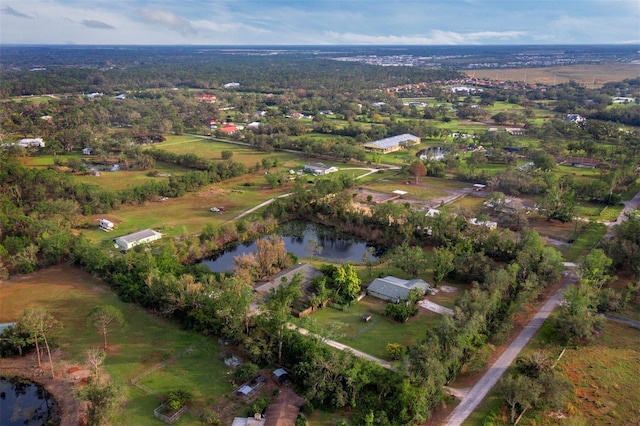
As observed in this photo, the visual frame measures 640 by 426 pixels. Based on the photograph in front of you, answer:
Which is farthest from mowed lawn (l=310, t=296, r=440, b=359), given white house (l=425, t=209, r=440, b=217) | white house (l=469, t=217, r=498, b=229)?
white house (l=469, t=217, r=498, b=229)

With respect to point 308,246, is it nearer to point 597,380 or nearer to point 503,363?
point 503,363

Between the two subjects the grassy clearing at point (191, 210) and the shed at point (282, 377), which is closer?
the shed at point (282, 377)

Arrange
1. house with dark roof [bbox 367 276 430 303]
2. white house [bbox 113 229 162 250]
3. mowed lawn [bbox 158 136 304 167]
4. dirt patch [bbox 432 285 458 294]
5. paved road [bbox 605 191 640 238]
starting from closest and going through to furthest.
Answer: house with dark roof [bbox 367 276 430 303] → dirt patch [bbox 432 285 458 294] → white house [bbox 113 229 162 250] → paved road [bbox 605 191 640 238] → mowed lawn [bbox 158 136 304 167]

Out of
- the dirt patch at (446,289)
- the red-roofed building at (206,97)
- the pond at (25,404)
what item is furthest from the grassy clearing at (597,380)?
the red-roofed building at (206,97)

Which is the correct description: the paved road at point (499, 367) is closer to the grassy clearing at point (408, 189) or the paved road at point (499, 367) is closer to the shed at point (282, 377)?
the shed at point (282, 377)

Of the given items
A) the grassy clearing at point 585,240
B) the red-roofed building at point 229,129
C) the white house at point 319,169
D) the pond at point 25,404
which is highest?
the red-roofed building at point 229,129

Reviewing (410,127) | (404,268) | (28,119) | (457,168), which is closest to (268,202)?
(404,268)

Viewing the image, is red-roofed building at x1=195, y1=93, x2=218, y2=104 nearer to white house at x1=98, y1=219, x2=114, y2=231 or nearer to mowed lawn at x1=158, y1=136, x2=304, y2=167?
mowed lawn at x1=158, y1=136, x2=304, y2=167
